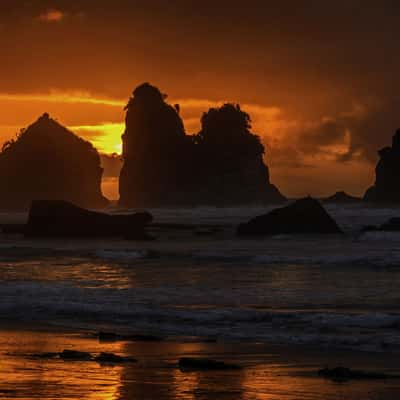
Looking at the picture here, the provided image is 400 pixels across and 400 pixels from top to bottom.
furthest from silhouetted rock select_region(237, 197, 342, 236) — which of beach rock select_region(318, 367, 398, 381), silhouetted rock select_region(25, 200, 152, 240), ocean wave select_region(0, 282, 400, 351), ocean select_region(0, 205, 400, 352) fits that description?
beach rock select_region(318, 367, 398, 381)

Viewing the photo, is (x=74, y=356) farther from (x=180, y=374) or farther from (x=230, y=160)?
(x=230, y=160)

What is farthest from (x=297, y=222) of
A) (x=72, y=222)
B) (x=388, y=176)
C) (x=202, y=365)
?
(x=388, y=176)

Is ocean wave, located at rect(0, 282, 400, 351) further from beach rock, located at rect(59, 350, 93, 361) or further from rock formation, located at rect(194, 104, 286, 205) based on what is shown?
rock formation, located at rect(194, 104, 286, 205)

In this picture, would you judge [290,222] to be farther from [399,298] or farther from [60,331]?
[60,331]

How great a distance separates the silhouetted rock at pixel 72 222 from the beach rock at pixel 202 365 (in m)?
50.1

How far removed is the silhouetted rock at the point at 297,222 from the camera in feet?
202

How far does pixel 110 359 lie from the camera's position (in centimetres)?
1566

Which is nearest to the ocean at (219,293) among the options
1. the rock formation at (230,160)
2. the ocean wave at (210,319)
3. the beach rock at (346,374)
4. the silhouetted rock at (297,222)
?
the ocean wave at (210,319)

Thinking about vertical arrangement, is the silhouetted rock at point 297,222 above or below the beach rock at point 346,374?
above

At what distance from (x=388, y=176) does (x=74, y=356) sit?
156m

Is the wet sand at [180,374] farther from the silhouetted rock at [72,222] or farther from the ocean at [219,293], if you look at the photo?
the silhouetted rock at [72,222]

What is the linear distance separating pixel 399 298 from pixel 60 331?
8.78 m

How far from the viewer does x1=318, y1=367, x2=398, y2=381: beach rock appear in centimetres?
1418

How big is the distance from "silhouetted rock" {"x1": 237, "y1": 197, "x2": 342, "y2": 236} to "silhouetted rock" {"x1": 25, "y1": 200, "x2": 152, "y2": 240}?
7985mm
